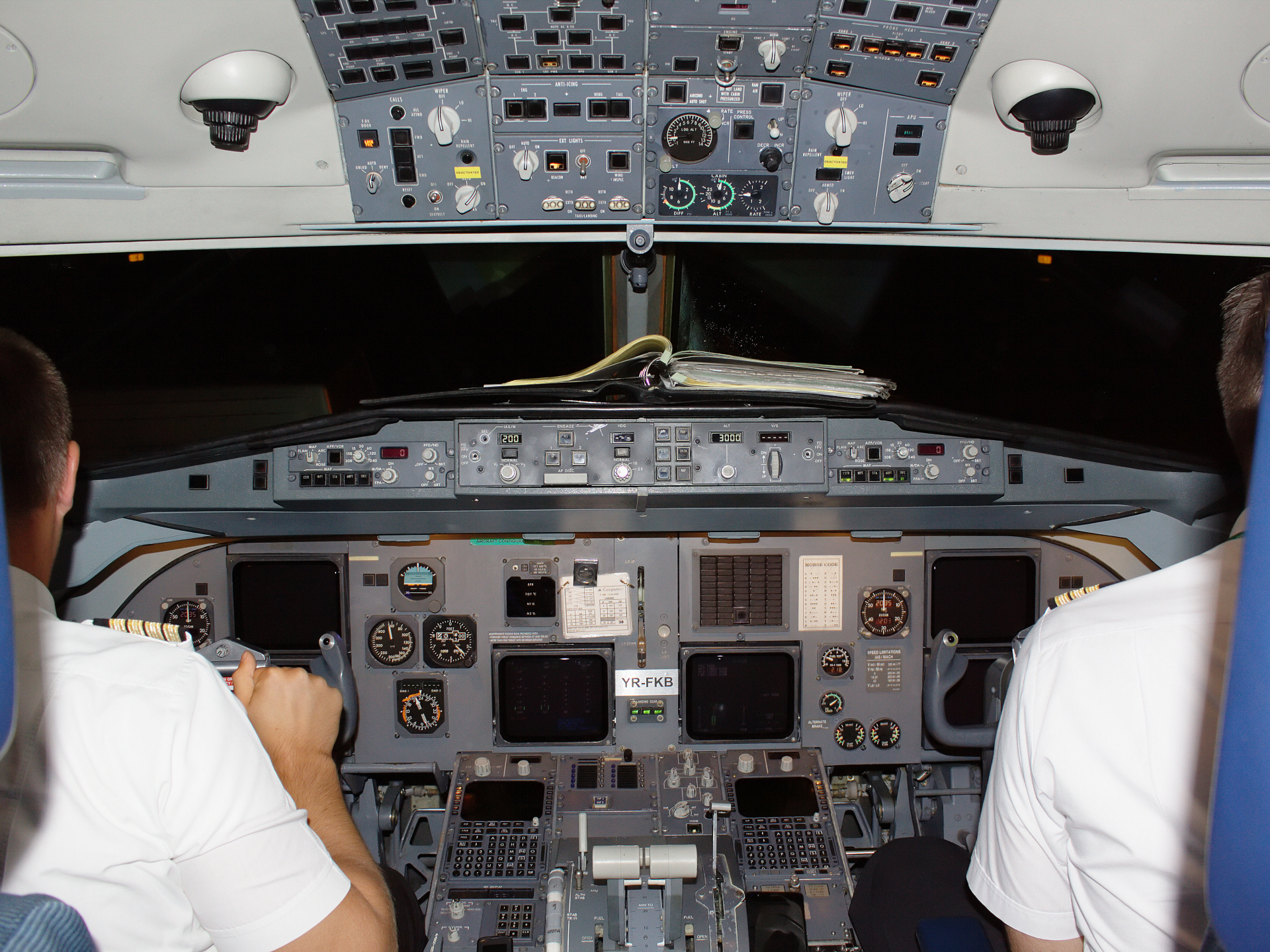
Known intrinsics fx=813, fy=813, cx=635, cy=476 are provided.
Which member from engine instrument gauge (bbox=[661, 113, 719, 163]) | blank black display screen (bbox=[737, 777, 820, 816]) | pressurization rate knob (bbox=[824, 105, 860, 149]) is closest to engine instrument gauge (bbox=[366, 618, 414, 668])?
blank black display screen (bbox=[737, 777, 820, 816])

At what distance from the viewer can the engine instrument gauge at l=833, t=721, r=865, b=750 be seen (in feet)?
10.1

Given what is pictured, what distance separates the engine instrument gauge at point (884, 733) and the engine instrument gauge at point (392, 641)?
5.80 feet

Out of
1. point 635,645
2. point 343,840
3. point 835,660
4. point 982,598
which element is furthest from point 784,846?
point 343,840

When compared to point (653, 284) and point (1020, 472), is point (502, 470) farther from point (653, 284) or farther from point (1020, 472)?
point (1020, 472)

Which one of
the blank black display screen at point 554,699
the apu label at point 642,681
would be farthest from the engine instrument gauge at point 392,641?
the apu label at point 642,681

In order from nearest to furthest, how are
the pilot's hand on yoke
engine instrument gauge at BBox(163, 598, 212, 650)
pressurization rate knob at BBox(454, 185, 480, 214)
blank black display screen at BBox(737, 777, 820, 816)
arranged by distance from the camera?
the pilot's hand on yoke, pressurization rate knob at BBox(454, 185, 480, 214), blank black display screen at BBox(737, 777, 820, 816), engine instrument gauge at BBox(163, 598, 212, 650)

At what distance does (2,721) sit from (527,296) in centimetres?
262

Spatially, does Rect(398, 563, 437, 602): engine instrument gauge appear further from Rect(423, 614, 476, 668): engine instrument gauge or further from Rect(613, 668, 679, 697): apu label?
Rect(613, 668, 679, 697): apu label

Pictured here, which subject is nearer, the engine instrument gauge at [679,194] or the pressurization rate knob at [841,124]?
the pressurization rate knob at [841,124]

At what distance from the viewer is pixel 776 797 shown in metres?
2.89

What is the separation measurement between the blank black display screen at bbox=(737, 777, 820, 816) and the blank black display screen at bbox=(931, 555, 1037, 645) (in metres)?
0.76

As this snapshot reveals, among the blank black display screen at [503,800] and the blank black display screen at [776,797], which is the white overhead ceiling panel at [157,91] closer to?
the blank black display screen at [503,800]

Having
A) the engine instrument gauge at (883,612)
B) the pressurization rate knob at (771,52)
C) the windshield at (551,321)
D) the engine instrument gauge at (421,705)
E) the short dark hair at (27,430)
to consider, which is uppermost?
the pressurization rate knob at (771,52)

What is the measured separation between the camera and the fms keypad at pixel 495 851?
2615 mm
